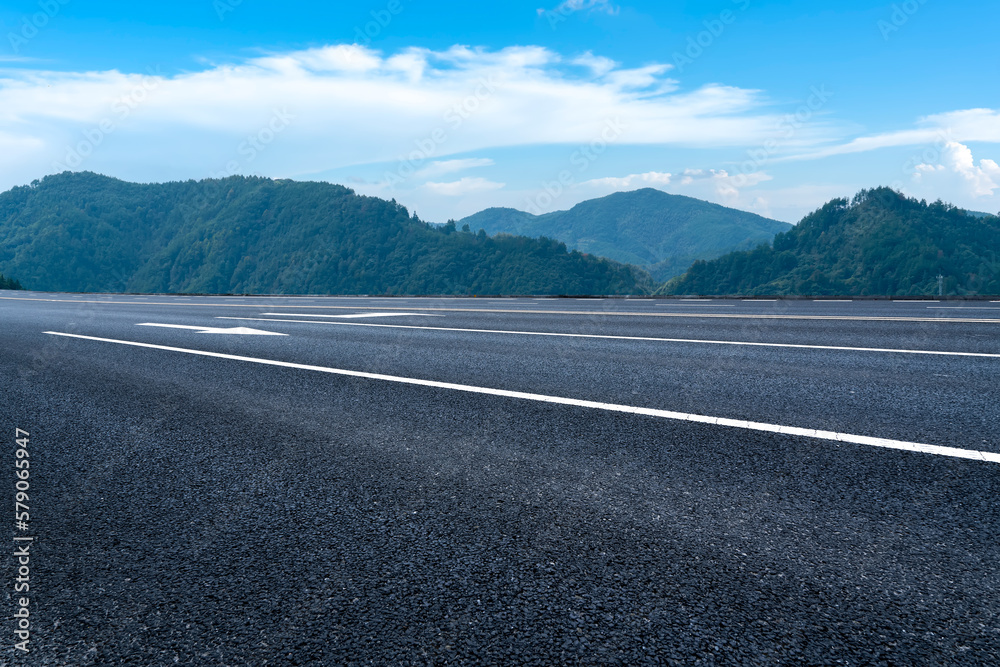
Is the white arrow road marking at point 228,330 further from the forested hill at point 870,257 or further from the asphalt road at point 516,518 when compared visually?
the forested hill at point 870,257

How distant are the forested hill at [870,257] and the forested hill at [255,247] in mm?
20212

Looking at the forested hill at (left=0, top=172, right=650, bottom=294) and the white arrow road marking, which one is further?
the forested hill at (left=0, top=172, right=650, bottom=294)

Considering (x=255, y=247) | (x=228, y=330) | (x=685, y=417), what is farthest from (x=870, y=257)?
(x=255, y=247)

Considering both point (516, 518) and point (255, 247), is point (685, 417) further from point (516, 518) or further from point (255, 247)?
point (255, 247)

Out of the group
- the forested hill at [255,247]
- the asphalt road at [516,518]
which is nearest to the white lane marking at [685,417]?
the asphalt road at [516,518]

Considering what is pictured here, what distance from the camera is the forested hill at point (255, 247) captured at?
123 meters

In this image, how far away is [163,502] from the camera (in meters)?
3.08

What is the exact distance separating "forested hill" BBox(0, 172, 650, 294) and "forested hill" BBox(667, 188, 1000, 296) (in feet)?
66.3

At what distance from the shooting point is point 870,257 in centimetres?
11575

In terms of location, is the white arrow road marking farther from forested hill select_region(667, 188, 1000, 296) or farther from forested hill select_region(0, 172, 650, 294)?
forested hill select_region(667, 188, 1000, 296)

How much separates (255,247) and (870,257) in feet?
454

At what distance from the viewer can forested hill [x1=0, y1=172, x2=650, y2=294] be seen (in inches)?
4860

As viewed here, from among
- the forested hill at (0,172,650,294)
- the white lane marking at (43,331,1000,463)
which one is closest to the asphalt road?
the white lane marking at (43,331,1000,463)

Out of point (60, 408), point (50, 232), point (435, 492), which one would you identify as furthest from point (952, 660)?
point (50, 232)
